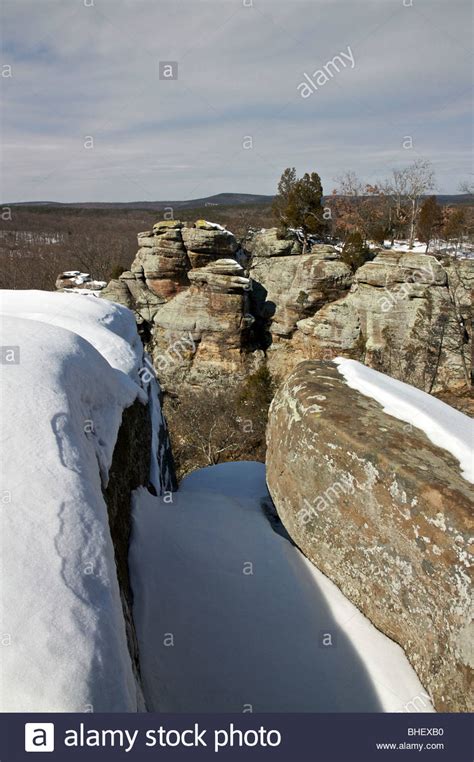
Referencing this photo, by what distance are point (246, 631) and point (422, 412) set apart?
340 centimetres

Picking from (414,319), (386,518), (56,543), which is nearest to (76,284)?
(414,319)

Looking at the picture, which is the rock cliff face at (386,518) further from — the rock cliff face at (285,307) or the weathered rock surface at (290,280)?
the weathered rock surface at (290,280)

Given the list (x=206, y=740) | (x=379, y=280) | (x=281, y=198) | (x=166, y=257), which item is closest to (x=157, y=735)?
(x=206, y=740)

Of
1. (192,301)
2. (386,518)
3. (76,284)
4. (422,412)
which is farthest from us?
(76,284)

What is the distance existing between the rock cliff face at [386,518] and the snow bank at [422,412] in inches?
5.2

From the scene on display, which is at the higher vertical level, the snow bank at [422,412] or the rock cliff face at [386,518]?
the snow bank at [422,412]

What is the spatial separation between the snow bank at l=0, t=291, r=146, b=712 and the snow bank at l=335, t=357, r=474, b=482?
3.65 m

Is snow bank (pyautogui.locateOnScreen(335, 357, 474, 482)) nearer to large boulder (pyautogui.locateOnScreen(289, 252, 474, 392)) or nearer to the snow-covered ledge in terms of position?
the snow-covered ledge

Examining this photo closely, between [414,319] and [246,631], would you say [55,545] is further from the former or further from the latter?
[414,319]

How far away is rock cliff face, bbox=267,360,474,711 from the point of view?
13.2ft

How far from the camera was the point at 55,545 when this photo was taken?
2854 mm

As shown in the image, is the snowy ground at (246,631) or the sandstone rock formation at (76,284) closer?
the snowy ground at (246,631)

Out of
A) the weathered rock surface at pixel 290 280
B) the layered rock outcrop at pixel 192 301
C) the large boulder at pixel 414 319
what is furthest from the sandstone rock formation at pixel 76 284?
the large boulder at pixel 414 319

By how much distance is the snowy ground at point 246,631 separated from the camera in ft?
13.4
